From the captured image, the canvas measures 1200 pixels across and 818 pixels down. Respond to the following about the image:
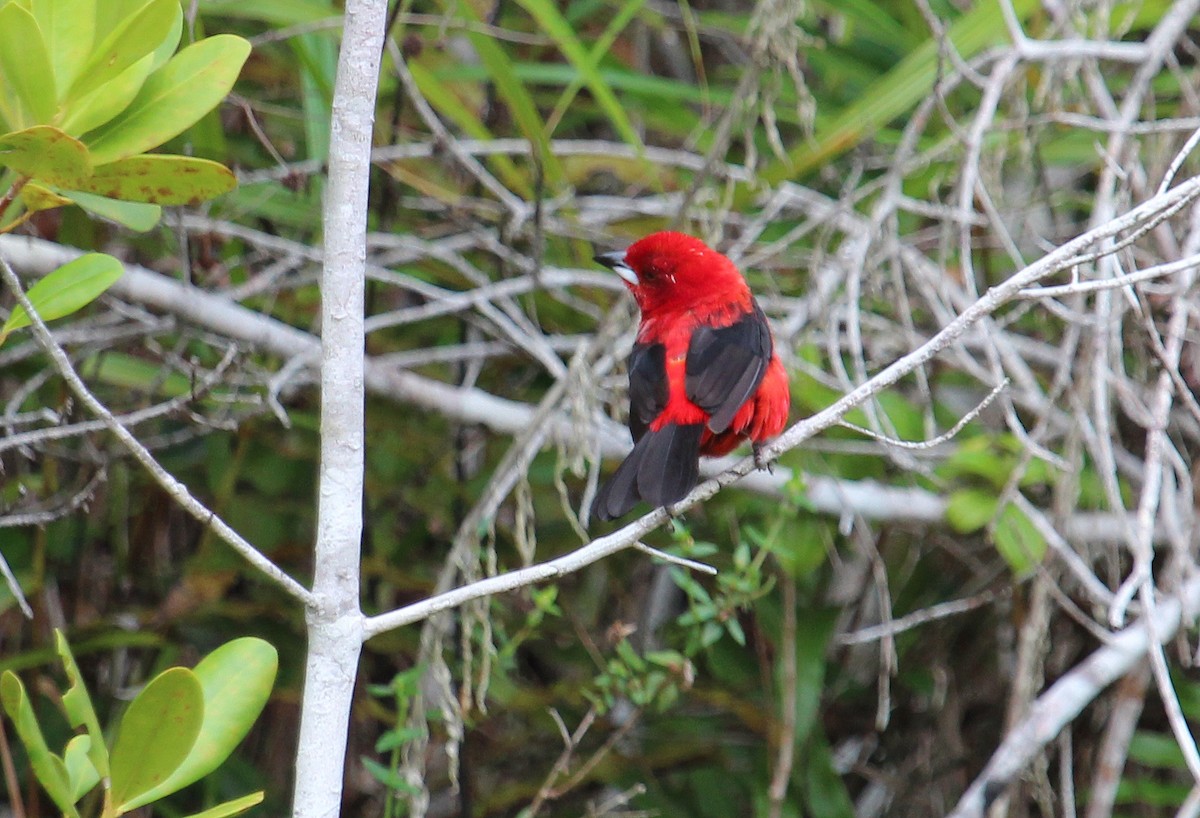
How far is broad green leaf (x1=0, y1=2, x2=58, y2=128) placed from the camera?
5.48ft

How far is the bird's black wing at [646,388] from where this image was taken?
2969 mm

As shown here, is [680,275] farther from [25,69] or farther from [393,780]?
[25,69]

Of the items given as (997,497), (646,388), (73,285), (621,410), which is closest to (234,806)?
(73,285)

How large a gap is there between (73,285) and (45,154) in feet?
1.15

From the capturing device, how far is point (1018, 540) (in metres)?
3.39

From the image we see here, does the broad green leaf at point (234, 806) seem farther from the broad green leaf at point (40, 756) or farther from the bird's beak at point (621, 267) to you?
the bird's beak at point (621, 267)

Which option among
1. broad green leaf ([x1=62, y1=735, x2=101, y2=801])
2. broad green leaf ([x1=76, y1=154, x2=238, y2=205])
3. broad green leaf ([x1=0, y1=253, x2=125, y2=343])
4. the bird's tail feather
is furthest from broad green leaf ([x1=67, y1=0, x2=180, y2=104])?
the bird's tail feather

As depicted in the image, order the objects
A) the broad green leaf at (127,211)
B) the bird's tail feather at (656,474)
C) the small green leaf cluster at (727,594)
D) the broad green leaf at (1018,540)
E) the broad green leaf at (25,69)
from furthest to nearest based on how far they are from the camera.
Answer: the broad green leaf at (1018,540) → the small green leaf cluster at (727,594) → the bird's tail feather at (656,474) → the broad green leaf at (127,211) → the broad green leaf at (25,69)

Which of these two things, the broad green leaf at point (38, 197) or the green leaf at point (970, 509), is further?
the green leaf at point (970, 509)

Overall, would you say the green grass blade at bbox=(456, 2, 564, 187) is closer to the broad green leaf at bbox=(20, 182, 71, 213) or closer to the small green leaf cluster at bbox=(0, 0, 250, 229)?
the small green leaf cluster at bbox=(0, 0, 250, 229)

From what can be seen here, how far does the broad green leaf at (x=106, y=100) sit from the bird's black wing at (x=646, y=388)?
1452mm

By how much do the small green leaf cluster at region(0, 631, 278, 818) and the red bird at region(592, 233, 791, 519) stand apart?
0.88 m

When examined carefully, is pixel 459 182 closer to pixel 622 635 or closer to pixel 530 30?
pixel 530 30

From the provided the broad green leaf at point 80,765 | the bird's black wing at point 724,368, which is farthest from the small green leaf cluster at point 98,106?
the bird's black wing at point 724,368
